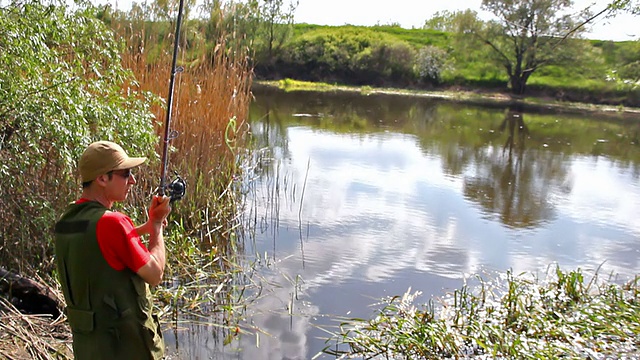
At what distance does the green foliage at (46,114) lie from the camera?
11.2ft

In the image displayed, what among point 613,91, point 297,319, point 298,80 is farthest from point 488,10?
point 297,319

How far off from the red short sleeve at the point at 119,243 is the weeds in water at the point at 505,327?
7.53 ft

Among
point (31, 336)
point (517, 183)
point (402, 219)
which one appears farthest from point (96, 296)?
point (517, 183)

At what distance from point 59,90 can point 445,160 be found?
9645mm

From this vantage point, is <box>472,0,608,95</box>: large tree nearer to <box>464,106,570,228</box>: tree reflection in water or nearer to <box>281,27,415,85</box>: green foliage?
<box>281,27,415,85</box>: green foliage

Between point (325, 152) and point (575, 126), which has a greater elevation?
point (575, 126)

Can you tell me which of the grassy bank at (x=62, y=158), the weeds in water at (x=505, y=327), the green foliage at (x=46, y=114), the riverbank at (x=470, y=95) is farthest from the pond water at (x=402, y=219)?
the riverbank at (x=470, y=95)

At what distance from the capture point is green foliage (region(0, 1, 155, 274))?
134 inches

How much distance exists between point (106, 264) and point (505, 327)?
3144 mm

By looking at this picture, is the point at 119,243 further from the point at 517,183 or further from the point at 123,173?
the point at 517,183

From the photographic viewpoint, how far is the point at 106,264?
197 cm

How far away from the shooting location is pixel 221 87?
695 cm

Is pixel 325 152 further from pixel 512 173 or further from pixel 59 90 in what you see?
pixel 59 90

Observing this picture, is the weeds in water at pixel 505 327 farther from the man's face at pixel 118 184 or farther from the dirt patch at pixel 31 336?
the man's face at pixel 118 184
